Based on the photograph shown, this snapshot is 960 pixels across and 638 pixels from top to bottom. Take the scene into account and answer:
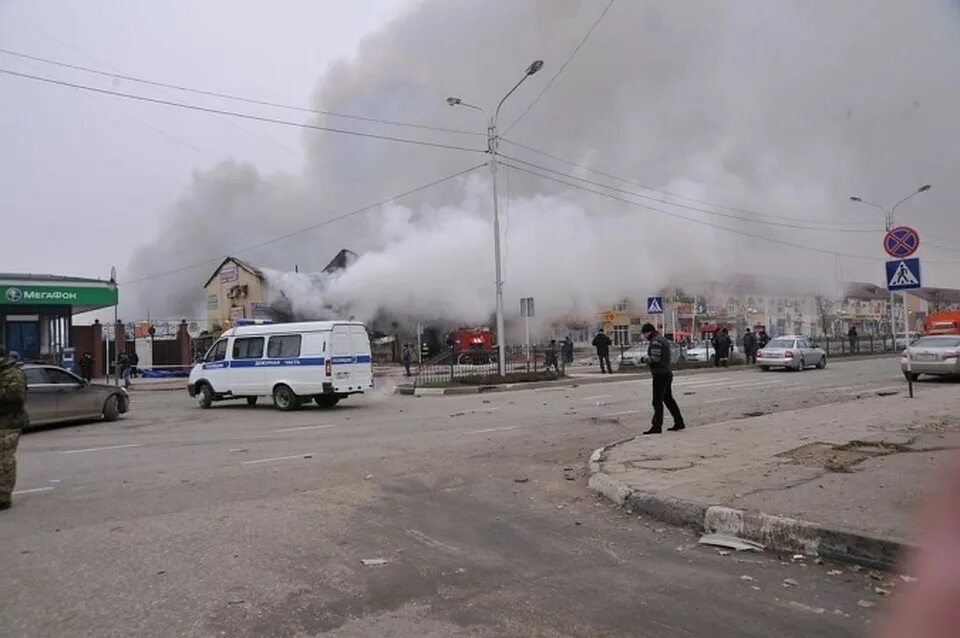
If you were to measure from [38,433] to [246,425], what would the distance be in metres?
3.84

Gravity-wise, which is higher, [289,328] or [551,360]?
[289,328]

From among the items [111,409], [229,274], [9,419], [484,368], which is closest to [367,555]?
[9,419]

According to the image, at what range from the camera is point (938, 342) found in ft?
60.5

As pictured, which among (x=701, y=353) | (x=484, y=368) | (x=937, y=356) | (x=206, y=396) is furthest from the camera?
(x=701, y=353)

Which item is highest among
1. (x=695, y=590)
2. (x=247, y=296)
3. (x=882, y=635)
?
(x=247, y=296)

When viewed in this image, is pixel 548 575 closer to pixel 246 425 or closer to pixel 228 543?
pixel 228 543

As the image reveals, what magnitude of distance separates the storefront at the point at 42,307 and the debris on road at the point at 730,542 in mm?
25799

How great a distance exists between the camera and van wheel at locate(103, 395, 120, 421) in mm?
15004

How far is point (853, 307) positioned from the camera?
66.6 m

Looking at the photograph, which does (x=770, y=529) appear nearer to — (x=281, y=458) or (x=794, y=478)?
(x=794, y=478)

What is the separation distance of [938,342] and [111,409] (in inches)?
793

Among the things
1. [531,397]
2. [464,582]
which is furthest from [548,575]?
[531,397]

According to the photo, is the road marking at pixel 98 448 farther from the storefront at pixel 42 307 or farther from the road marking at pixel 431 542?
the storefront at pixel 42 307

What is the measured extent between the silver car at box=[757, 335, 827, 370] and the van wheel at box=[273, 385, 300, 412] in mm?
17926
